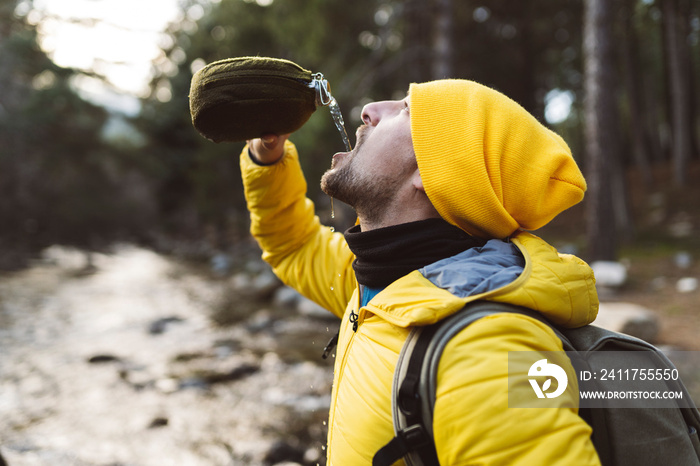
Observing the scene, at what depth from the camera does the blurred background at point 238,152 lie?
7.34m

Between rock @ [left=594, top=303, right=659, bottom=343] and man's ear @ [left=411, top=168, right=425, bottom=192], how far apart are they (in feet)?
13.0

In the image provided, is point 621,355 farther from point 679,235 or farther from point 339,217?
point 679,235

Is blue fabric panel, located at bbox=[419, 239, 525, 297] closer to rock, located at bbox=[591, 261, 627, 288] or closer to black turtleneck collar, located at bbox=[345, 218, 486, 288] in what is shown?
black turtleneck collar, located at bbox=[345, 218, 486, 288]

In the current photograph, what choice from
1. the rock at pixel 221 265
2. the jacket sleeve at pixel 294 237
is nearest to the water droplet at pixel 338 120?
the jacket sleeve at pixel 294 237

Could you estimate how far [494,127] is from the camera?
63.4 inches

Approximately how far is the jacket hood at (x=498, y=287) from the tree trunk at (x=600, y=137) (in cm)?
755

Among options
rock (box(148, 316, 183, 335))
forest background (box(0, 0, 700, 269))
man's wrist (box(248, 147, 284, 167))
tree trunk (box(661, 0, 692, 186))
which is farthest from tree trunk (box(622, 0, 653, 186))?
man's wrist (box(248, 147, 284, 167))

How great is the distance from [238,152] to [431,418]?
55.5ft

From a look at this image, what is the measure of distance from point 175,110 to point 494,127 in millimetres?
21723

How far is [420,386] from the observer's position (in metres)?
1.17

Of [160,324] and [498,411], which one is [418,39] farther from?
[498,411]

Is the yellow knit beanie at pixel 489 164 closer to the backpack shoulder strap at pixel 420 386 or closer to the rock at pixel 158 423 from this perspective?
the backpack shoulder strap at pixel 420 386

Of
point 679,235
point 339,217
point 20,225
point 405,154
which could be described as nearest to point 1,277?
point 20,225

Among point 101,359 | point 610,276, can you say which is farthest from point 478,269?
point 610,276
